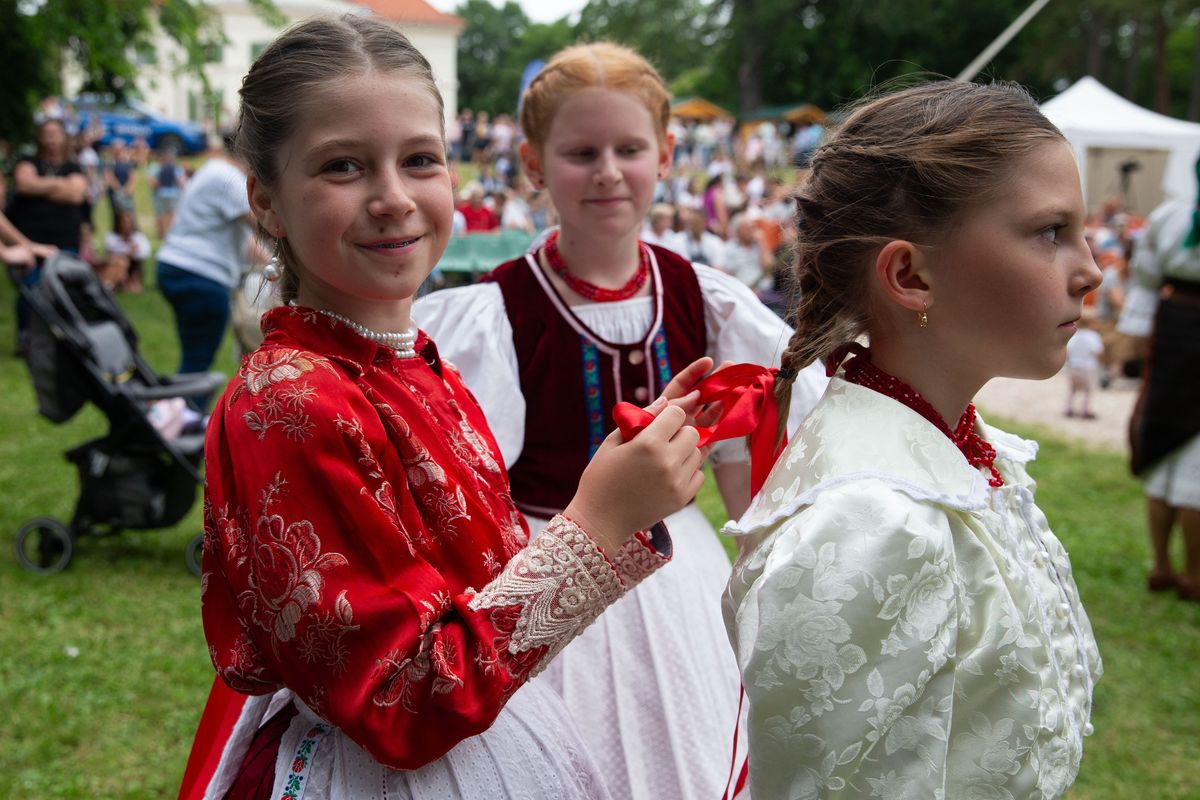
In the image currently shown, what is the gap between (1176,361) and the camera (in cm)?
498

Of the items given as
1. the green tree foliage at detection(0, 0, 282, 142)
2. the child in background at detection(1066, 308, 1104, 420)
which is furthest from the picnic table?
the child in background at detection(1066, 308, 1104, 420)

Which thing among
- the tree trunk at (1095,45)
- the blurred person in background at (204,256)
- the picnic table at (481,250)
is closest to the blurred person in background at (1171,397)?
the picnic table at (481,250)

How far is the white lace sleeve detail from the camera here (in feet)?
4.33

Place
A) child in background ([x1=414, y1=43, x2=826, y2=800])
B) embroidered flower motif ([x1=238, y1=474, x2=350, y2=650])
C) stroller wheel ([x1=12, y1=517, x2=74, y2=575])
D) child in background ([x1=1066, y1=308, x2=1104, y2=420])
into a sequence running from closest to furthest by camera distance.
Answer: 1. embroidered flower motif ([x1=238, y1=474, x2=350, y2=650])
2. child in background ([x1=414, y1=43, x2=826, y2=800])
3. stroller wheel ([x1=12, y1=517, x2=74, y2=575])
4. child in background ([x1=1066, y1=308, x2=1104, y2=420])

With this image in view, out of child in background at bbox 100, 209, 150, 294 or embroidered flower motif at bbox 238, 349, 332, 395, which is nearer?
embroidered flower motif at bbox 238, 349, 332, 395

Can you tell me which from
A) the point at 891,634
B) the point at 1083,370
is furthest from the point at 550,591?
the point at 1083,370

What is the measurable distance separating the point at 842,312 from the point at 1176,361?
4.09 meters

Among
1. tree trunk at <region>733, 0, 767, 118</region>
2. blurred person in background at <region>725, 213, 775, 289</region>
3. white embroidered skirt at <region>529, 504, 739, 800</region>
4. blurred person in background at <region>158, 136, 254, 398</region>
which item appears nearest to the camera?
white embroidered skirt at <region>529, 504, 739, 800</region>

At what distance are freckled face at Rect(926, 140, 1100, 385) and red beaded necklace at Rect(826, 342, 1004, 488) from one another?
3.9 inches

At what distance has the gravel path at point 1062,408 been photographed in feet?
29.7

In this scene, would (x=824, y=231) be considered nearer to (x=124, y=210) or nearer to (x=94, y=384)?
(x=94, y=384)

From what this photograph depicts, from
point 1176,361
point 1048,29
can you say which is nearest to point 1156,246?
point 1176,361

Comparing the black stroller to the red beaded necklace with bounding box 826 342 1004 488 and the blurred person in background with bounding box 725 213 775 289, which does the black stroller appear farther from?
the blurred person in background with bounding box 725 213 775 289

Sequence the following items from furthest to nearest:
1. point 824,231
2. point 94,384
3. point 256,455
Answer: point 94,384 → point 824,231 → point 256,455
